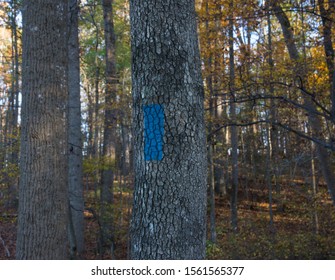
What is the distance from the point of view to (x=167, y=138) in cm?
243

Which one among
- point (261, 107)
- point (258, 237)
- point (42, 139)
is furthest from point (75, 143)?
point (261, 107)

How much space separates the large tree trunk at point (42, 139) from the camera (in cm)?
383

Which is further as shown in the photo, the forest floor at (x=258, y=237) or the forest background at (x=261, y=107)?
the forest floor at (x=258, y=237)

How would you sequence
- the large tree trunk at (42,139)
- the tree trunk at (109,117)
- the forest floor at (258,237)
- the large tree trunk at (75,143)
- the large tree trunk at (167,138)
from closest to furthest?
the large tree trunk at (167,138), the large tree trunk at (42,139), the large tree trunk at (75,143), the forest floor at (258,237), the tree trunk at (109,117)

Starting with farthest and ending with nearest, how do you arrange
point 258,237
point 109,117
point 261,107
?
point 109,117 → point 261,107 → point 258,237

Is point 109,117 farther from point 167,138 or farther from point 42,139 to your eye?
point 167,138

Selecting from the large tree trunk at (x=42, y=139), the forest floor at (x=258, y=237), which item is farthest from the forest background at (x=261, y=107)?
the large tree trunk at (x=42, y=139)

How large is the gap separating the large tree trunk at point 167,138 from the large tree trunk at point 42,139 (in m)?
1.70

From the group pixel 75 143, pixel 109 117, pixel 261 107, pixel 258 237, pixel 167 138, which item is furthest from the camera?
pixel 109 117

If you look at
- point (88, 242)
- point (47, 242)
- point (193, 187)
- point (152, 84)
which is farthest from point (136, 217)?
point (88, 242)

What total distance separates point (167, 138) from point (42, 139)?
1978 mm

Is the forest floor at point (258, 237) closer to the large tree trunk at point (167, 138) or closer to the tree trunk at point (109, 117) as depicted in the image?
the tree trunk at point (109, 117)

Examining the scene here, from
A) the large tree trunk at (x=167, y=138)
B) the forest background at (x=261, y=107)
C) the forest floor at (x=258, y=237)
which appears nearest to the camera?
the large tree trunk at (x=167, y=138)

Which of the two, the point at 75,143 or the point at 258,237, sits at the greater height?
the point at 75,143
